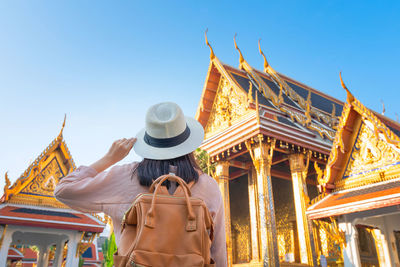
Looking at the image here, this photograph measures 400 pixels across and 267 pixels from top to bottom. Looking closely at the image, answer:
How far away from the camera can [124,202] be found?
1384mm

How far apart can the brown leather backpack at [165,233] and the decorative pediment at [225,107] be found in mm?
9474

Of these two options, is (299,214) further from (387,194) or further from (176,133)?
(176,133)

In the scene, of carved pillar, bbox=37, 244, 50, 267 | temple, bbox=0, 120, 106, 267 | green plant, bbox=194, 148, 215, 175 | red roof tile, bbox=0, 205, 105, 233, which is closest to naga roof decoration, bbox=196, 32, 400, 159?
green plant, bbox=194, 148, 215, 175

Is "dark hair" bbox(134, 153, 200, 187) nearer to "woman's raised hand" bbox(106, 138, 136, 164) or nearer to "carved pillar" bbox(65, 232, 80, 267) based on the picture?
"woman's raised hand" bbox(106, 138, 136, 164)

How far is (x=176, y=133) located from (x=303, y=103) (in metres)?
12.7

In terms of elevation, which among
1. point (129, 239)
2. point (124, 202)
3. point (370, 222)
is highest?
point (370, 222)

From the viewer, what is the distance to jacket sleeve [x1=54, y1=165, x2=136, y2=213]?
136cm

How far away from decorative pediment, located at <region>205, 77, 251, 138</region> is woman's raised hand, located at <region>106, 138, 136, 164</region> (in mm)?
9076

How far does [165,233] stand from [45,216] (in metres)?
8.93

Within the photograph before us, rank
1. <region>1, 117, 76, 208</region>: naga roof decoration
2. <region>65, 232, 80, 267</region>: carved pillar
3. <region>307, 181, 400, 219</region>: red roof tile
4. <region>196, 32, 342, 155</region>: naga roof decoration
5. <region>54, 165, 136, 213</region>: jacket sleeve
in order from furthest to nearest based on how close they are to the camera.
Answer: <region>196, 32, 342, 155</region>: naga roof decoration, <region>1, 117, 76, 208</region>: naga roof decoration, <region>65, 232, 80, 267</region>: carved pillar, <region>307, 181, 400, 219</region>: red roof tile, <region>54, 165, 136, 213</region>: jacket sleeve

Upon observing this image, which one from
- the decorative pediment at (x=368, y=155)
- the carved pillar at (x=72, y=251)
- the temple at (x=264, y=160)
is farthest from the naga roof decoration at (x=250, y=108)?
the carved pillar at (x=72, y=251)

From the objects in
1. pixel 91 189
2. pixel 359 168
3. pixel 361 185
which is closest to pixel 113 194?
pixel 91 189

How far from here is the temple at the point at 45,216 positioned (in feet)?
27.7

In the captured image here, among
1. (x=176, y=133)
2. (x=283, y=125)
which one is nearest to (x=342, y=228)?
(x=176, y=133)
